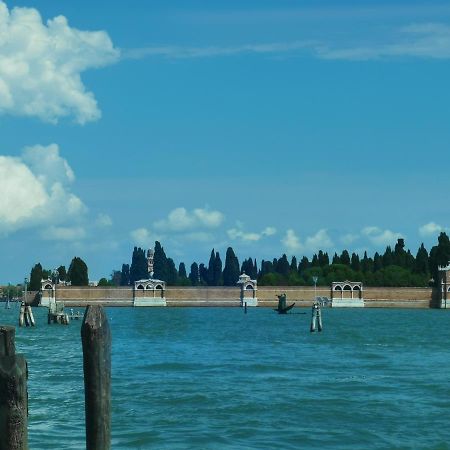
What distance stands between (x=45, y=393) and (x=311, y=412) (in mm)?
5221

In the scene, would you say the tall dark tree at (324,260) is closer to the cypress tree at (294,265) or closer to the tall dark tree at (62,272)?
the cypress tree at (294,265)

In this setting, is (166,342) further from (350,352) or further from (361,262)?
(361,262)

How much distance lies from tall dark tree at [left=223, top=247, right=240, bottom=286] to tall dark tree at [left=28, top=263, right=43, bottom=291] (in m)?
20.9

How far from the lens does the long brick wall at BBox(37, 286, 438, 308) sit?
103 meters

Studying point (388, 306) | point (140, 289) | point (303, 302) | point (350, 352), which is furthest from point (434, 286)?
point (350, 352)

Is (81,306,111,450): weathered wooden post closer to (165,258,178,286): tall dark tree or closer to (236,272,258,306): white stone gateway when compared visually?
(236,272,258,306): white stone gateway

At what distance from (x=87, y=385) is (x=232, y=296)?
324 feet

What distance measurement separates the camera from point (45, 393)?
19594mm

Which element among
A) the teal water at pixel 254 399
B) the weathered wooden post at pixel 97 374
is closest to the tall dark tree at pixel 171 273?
the teal water at pixel 254 399

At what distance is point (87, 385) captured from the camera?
8219 millimetres

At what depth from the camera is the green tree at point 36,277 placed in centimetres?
11887

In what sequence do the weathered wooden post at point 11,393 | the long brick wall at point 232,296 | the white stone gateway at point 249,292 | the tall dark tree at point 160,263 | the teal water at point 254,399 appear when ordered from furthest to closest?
the tall dark tree at point 160,263, the white stone gateway at point 249,292, the long brick wall at point 232,296, the teal water at point 254,399, the weathered wooden post at point 11,393

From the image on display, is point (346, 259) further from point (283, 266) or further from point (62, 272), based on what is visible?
point (62, 272)

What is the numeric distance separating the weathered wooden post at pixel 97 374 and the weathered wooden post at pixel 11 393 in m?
0.71
